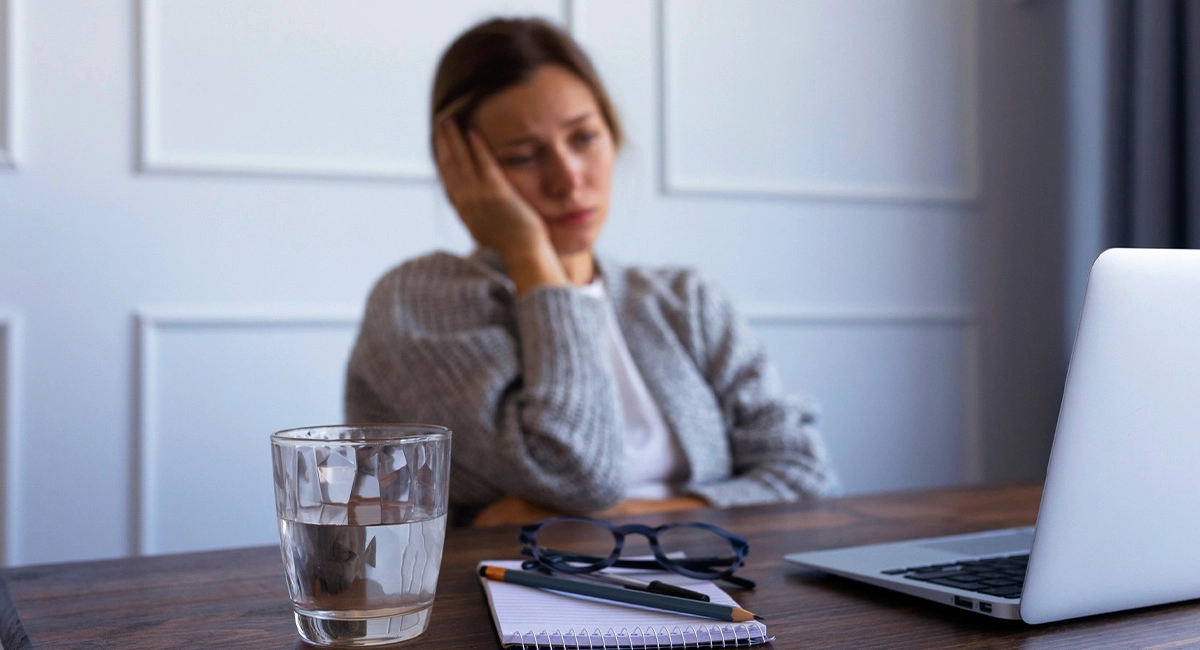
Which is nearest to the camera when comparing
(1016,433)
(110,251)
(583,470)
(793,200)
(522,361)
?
(583,470)

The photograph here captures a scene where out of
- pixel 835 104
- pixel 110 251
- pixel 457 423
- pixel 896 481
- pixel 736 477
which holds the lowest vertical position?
pixel 896 481

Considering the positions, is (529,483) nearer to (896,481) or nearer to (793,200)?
(793,200)

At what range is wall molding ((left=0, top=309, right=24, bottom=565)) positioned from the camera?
65.8 inches

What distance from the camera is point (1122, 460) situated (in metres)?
0.49

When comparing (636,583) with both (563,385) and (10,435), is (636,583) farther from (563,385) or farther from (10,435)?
(10,435)

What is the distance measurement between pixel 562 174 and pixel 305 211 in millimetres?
668

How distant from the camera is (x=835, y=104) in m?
2.28

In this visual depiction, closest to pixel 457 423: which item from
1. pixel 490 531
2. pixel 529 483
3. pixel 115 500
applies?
pixel 529 483

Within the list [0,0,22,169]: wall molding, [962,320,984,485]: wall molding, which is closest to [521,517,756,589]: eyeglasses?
[0,0,22,169]: wall molding

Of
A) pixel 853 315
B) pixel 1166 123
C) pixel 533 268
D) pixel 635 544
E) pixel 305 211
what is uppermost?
pixel 1166 123

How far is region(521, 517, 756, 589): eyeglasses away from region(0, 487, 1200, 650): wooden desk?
25 mm

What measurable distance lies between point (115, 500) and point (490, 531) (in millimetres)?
1213

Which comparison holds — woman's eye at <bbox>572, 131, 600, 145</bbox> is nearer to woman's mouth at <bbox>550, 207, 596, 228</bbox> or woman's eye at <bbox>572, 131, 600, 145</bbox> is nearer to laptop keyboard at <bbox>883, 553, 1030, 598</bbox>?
woman's mouth at <bbox>550, 207, 596, 228</bbox>

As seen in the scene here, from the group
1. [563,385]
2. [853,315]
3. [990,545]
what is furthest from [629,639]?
[853,315]
